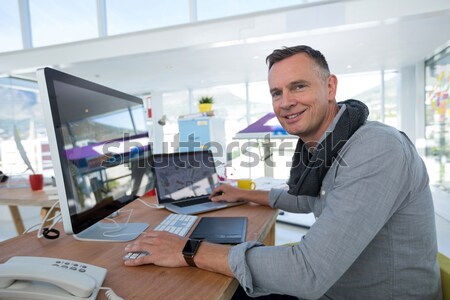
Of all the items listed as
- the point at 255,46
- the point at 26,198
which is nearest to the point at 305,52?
the point at 26,198

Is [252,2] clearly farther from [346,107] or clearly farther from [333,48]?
[346,107]

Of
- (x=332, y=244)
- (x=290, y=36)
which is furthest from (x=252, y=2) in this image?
(x=332, y=244)

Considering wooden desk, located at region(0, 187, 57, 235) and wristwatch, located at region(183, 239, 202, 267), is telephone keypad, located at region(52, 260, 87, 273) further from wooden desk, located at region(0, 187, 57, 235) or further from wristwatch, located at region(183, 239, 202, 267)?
wooden desk, located at region(0, 187, 57, 235)

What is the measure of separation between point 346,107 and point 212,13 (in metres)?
3.60

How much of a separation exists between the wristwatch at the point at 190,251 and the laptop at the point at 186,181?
419mm

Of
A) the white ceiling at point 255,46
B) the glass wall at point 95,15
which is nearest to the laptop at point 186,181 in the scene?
the white ceiling at point 255,46

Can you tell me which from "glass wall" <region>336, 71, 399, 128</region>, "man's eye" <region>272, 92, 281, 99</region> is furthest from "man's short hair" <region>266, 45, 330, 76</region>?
"glass wall" <region>336, 71, 399, 128</region>

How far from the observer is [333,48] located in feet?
15.0

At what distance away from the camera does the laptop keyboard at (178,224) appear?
0.88 metres

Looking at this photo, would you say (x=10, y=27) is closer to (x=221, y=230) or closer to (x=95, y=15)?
(x=95, y=15)

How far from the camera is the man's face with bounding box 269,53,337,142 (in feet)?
3.00

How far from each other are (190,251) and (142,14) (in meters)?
4.53

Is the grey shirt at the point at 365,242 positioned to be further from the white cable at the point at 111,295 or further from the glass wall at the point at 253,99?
the glass wall at the point at 253,99

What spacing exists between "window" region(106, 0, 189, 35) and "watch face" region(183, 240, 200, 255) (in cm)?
402
